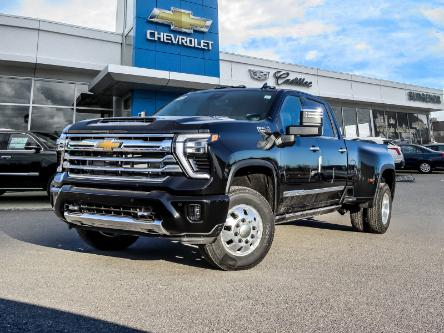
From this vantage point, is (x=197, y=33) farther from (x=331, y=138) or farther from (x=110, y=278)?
(x=110, y=278)

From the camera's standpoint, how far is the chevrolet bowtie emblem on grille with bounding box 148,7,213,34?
64.6ft

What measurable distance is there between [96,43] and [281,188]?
18.0m

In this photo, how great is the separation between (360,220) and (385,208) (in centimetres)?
49

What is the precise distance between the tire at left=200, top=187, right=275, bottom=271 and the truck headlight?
0.38 meters

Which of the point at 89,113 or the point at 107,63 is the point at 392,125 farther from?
the point at 89,113

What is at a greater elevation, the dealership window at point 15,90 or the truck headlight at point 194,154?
the dealership window at point 15,90

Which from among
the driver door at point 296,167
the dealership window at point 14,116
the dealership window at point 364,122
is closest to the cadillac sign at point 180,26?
the dealership window at point 14,116

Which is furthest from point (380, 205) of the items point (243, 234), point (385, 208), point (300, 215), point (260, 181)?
point (243, 234)

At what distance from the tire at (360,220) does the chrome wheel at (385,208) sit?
0.95 feet

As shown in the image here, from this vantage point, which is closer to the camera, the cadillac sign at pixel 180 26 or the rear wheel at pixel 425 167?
the cadillac sign at pixel 180 26

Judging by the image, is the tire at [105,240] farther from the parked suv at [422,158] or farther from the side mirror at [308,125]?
Result: the parked suv at [422,158]

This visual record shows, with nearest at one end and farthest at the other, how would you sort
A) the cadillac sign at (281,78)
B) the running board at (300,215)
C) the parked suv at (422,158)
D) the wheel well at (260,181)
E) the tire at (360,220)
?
1. the wheel well at (260,181)
2. the running board at (300,215)
3. the tire at (360,220)
4. the parked suv at (422,158)
5. the cadillac sign at (281,78)

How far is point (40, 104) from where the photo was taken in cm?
1931

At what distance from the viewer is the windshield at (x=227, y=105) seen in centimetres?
486
